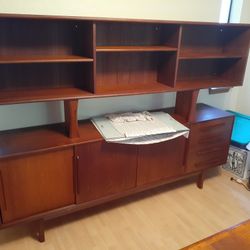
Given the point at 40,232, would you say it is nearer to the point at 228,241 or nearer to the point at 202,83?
the point at 228,241

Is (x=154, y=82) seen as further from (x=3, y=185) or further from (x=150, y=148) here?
(x=3, y=185)

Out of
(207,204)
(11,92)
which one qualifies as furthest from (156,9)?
(207,204)

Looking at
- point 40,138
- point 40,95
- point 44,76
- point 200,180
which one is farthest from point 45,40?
point 200,180

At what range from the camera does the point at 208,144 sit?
7.96 feet

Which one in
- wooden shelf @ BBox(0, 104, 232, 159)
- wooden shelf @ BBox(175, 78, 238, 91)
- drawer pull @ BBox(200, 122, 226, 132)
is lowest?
drawer pull @ BBox(200, 122, 226, 132)

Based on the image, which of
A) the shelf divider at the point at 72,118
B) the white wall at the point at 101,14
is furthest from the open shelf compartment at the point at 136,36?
the shelf divider at the point at 72,118

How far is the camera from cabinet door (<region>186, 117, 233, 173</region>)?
2.31m

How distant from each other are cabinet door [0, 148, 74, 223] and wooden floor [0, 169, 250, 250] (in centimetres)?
27

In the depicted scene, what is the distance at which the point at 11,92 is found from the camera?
5.87 feet

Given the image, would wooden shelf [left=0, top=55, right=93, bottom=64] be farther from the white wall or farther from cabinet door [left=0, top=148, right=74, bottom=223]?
cabinet door [left=0, top=148, right=74, bottom=223]

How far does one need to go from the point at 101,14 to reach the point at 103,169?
1191 millimetres

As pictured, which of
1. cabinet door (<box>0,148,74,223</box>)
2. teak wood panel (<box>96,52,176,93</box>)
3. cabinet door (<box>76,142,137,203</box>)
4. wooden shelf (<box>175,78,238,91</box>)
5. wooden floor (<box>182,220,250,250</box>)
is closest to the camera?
wooden floor (<box>182,220,250,250</box>)

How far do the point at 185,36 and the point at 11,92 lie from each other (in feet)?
5.02

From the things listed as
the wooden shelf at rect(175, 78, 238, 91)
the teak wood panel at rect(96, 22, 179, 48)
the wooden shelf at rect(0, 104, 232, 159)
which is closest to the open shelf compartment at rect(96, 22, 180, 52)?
the teak wood panel at rect(96, 22, 179, 48)
